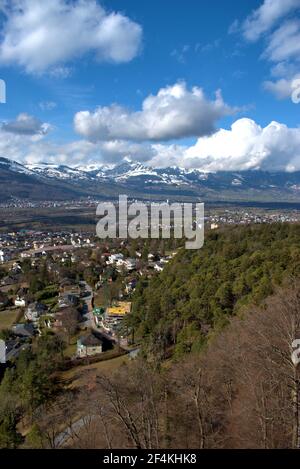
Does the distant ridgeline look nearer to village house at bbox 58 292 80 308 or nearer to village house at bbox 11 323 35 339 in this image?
village house at bbox 58 292 80 308

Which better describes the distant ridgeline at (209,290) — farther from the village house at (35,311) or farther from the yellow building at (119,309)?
the village house at (35,311)

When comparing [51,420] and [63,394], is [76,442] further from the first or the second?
[63,394]

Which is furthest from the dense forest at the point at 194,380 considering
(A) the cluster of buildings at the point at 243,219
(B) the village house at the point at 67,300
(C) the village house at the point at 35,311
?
(A) the cluster of buildings at the point at 243,219

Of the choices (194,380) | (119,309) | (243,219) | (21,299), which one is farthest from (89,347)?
(243,219)

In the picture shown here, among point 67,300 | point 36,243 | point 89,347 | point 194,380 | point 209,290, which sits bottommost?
point 89,347

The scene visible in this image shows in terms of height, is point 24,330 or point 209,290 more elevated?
point 209,290

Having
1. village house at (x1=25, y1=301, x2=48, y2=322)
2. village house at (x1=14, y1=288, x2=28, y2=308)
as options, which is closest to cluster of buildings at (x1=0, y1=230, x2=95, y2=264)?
village house at (x1=14, y1=288, x2=28, y2=308)

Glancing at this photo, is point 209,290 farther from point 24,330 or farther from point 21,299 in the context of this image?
point 21,299

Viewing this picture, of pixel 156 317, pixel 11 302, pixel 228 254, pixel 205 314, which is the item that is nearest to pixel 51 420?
pixel 205 314
